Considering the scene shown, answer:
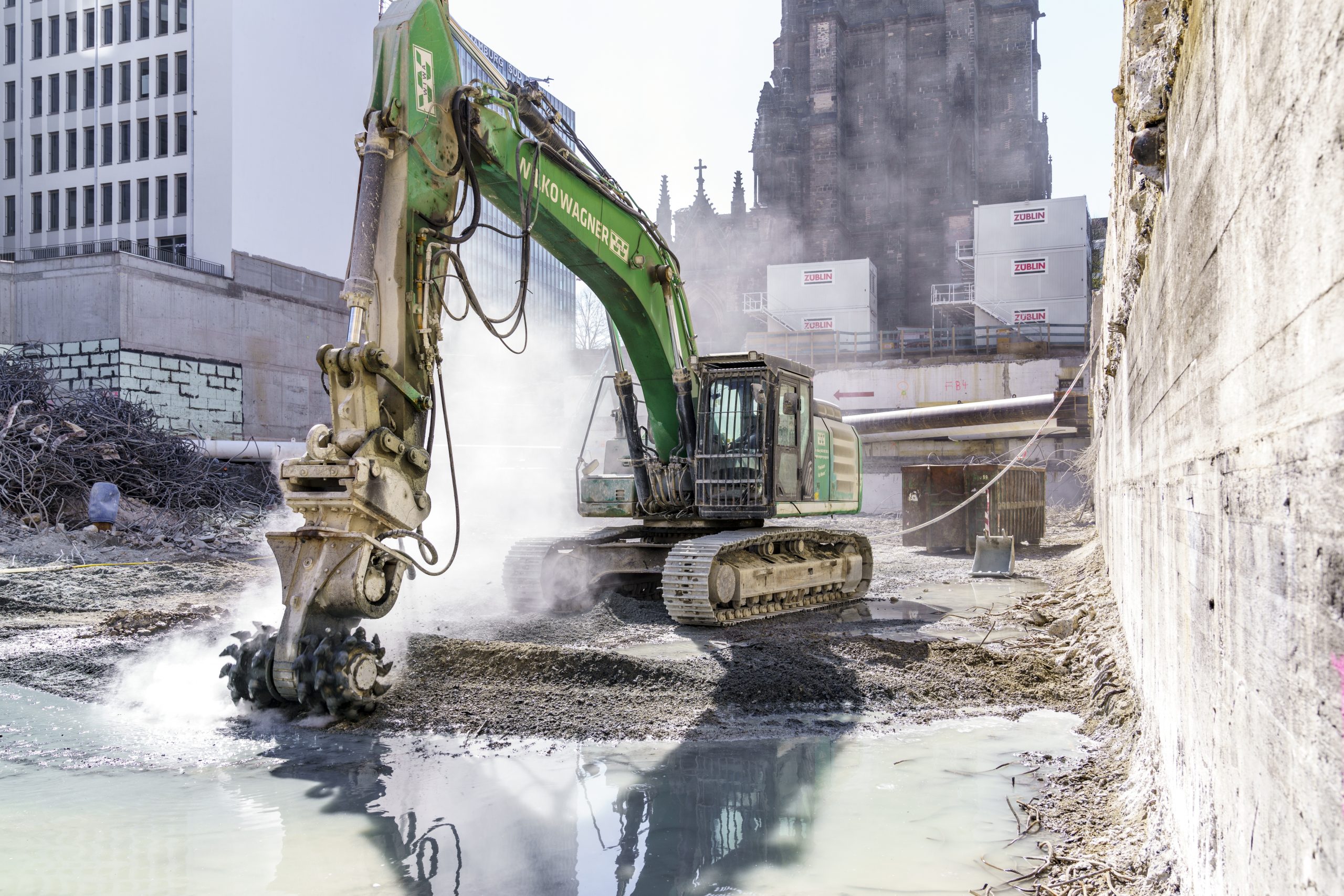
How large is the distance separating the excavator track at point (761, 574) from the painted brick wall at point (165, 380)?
21.8m

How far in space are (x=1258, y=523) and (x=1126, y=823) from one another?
2.47 m

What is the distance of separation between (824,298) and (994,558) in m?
29.6

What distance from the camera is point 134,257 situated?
1158 inches

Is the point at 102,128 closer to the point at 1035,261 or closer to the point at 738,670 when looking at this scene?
→ the point at 1035,261

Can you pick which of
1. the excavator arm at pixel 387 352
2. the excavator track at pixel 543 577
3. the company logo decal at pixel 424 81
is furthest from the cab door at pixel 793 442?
the company logo decal at pixel 424 81

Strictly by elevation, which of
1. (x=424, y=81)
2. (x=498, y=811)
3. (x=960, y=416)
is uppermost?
(x=424, y=81)

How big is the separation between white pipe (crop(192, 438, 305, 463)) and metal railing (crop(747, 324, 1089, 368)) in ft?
61.3

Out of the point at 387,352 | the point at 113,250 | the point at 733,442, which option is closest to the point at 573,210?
the point at 387,352

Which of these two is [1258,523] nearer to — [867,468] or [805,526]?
[805,526]

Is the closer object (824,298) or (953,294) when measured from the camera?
(824,298)

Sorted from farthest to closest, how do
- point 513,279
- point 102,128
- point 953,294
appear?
1. point 513,279
2. point 953,294
3. point 102,128

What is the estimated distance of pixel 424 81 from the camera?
20.6ft

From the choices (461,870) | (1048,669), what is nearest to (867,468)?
(1048,669)

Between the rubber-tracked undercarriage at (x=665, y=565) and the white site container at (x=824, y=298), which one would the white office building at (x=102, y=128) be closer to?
the white site container at (x=824, y=298)
